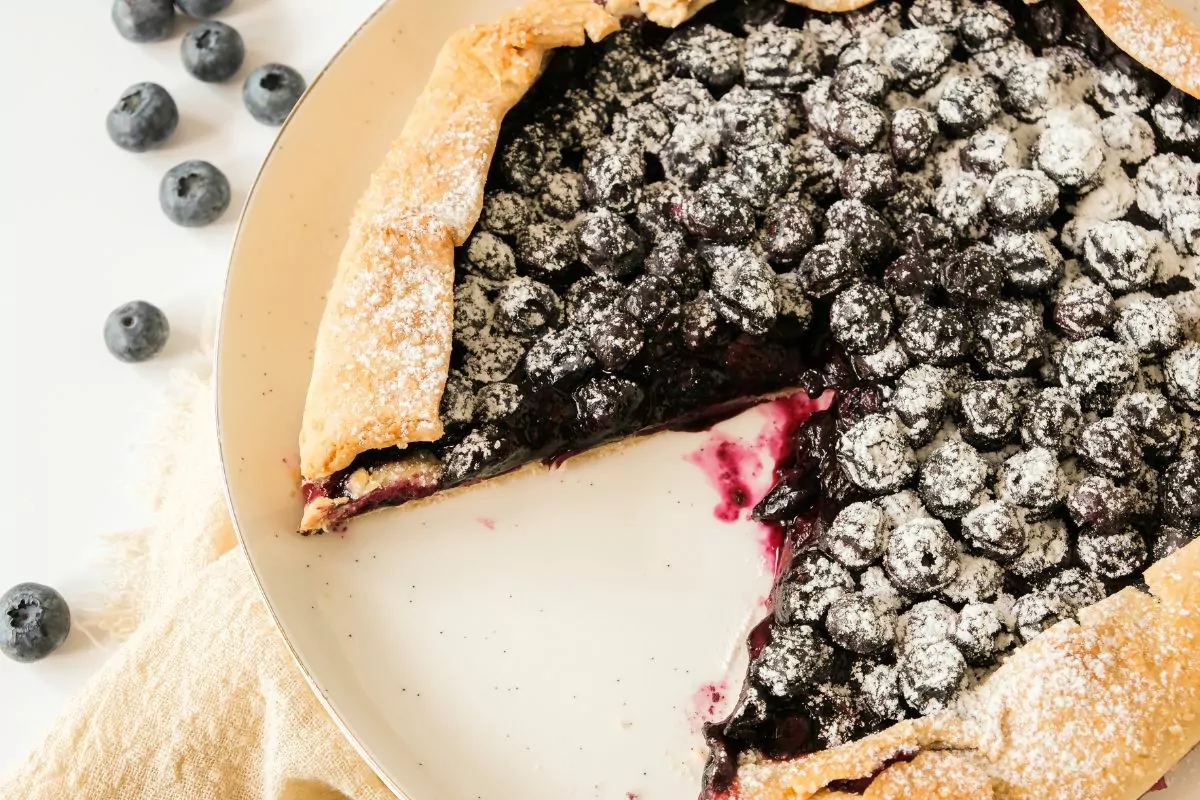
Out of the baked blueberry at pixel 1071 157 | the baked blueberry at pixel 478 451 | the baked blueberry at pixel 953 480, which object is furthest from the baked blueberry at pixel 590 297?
the baked blueberry at pixel 1071 157

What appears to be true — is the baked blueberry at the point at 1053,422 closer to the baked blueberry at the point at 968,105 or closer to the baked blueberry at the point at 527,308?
the baked blueberry at the point at 968,105

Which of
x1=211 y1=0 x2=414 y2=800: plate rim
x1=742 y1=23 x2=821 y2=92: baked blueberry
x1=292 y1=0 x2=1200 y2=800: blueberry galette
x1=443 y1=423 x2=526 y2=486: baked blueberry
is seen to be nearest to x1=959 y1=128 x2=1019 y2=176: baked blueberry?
x1=292 y1=0 x2=1200 y2=800: blueberry galette

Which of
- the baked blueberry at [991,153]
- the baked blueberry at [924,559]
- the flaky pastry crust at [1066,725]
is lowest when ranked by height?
the flaky pastry crust at [1066,725]

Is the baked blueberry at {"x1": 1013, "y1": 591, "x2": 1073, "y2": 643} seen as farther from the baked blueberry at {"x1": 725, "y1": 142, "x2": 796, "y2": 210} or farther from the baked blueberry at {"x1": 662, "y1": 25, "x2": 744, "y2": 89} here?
the baked blueberry at {"x1": 662, "y1": 25, "x2": 744, "y2": 89}

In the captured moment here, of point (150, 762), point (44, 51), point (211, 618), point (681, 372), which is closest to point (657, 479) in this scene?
point (681, 372)

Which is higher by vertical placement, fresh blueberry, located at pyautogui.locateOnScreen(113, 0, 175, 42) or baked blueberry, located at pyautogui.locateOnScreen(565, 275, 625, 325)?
fresh blueberry, located at pyautogui.locateOnScreen(113, 0, 175, 42)

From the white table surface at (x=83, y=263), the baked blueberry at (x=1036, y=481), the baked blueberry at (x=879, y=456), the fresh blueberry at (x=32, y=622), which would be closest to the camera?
the baked blueberry at (x=1036, y=481)

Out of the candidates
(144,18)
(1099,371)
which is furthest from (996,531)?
(144,18)
